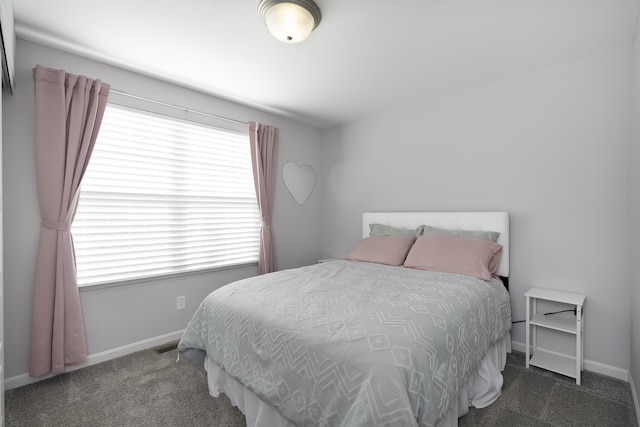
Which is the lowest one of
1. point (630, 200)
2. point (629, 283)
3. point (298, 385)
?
point (298, 385)

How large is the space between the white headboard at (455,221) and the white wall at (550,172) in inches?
4.4

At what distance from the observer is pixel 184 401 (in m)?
1.95

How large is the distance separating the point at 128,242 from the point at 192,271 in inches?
25.3

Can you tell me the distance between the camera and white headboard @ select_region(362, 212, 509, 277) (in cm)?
265

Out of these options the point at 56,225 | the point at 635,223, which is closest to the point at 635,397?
the point at 635,223

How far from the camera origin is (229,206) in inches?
131

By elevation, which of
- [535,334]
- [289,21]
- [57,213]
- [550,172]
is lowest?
[535,334]

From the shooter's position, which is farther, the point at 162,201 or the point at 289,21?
the point at 162,201

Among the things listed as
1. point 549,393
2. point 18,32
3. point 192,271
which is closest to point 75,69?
point 18,32

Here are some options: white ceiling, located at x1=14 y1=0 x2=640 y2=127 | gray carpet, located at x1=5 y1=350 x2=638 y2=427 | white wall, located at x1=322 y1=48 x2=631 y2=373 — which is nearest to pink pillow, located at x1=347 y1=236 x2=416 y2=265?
white wall, located at x1=322 y1=48 x2=631 y2=373

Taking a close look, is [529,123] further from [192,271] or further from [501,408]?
[192,271]

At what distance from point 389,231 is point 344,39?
1.91m

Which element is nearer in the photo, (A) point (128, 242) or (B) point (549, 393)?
(B) point (549, 393)

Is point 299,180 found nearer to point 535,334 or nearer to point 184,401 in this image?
point 184,401
